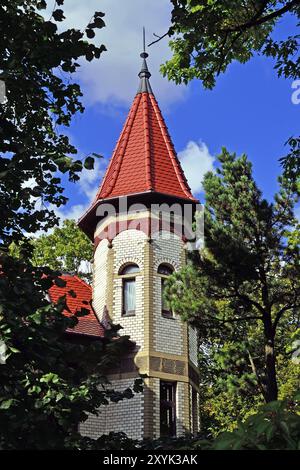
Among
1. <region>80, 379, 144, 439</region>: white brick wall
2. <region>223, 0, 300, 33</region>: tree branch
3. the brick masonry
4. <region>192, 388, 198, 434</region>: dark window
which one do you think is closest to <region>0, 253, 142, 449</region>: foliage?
<region>223, 0, 300, 33</region>: tree branch

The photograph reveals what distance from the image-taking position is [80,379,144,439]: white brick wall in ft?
47.7

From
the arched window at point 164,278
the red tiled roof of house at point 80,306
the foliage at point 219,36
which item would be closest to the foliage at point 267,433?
the foliage at point 219,36

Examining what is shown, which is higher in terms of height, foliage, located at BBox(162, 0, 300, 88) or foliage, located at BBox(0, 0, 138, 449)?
foliage, located at BBox(162, 0, 300, 88)

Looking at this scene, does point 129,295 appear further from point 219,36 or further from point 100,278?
point 219,36

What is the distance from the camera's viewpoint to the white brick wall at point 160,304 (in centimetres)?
1561

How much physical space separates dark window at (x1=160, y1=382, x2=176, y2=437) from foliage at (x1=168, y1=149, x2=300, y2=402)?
278 cm

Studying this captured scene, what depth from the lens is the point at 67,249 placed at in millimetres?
26328

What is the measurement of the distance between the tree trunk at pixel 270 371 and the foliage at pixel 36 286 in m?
5.50

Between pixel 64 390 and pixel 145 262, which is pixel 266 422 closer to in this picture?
pixel 64 390

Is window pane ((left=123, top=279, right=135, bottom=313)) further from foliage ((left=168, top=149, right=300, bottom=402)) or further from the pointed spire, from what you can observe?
the pointed spire

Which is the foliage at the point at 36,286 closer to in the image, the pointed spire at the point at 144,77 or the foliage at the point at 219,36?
the foliage at the point at 219,36

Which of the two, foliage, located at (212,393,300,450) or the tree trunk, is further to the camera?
the tree trunk

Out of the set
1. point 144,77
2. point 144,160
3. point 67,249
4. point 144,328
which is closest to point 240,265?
point 144,328

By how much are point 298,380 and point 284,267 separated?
11473mm
